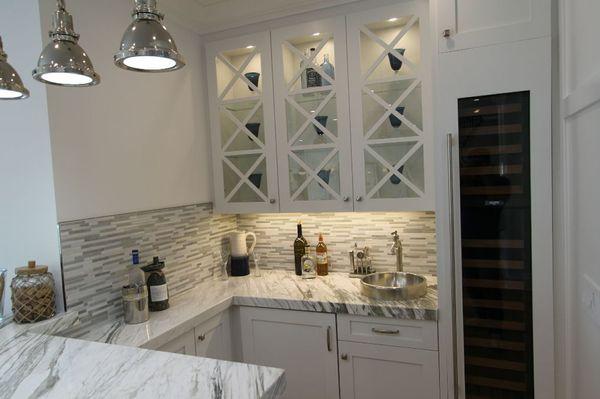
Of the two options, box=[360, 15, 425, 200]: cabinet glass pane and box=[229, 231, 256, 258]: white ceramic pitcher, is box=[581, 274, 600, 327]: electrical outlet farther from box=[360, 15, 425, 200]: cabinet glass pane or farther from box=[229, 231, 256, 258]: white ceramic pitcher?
box=[229, 231, 256, 258]: white ceramic pitcher

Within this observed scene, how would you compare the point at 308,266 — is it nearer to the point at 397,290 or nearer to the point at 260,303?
the point at 260,303

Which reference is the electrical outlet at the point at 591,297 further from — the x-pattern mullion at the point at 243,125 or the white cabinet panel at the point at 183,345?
the x-pattern mullion at the point at 243,125

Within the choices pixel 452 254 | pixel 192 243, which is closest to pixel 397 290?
pixel 452 254

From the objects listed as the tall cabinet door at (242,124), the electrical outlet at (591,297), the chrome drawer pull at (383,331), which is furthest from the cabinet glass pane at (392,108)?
the electrical outlet at (591,297)

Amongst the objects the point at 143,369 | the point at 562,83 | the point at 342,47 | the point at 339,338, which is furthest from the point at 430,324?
the point at 342,47

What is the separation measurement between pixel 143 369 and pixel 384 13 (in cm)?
204

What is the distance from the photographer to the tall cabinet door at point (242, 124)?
8.26 feet

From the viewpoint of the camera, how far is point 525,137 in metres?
1.71

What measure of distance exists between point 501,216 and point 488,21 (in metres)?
0.85

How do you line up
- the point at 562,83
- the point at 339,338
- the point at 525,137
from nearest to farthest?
the point at 562,83 → the point at 525,137 → the point at 339,338

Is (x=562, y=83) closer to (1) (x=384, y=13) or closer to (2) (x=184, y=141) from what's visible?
(1) (x=384, y=13)

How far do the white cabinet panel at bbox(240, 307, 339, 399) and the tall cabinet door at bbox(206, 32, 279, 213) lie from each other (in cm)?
69

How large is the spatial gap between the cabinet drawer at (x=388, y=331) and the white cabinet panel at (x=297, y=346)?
0.08m

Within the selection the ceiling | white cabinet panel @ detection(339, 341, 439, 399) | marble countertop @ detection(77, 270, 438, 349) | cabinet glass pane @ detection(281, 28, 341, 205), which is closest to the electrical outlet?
marble countertop @ detection(77, 270, 438, 349)
